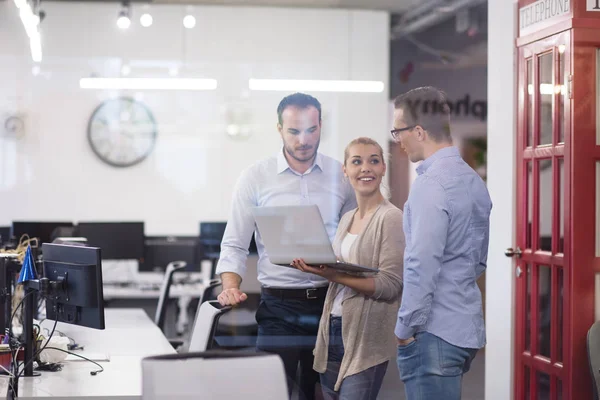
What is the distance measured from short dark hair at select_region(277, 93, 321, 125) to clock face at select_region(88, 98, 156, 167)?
7.01 ft

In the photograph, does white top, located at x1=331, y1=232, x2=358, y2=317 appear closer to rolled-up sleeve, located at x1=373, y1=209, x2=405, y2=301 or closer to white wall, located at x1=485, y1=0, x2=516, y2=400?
rolled-up sleeve, located at x1=373, y1=209, x2=405, y2=301

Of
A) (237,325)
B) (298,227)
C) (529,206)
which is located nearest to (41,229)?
(237,325)

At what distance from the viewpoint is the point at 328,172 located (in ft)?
14.3

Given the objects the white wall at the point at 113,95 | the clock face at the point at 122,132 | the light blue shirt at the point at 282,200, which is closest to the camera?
the light blue shirt at the point at 282,200

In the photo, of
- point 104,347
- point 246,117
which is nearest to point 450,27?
point 246,117

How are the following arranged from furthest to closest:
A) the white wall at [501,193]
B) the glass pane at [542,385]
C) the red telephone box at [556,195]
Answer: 1. the white wall at [501,193]
2. the glass pane at [542,385]
3. the red telephone box at [556,195]

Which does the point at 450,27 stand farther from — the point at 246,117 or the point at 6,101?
the point at 6,101

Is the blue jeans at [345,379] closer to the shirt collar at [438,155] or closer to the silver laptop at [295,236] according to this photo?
the silver laptop at [295,236]

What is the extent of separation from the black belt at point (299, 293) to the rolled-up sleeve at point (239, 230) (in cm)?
19

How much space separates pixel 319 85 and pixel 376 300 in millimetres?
1795

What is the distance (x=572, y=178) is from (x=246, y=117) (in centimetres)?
261

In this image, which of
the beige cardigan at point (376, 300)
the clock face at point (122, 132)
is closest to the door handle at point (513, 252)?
the beige cardigan at point (376, 300)

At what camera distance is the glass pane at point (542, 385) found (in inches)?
177

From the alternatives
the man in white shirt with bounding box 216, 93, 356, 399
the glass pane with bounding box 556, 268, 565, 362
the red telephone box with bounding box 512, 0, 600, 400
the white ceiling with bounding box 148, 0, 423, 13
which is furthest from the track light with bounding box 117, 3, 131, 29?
the glass pane with bounding box 556, 268, 565, 362
